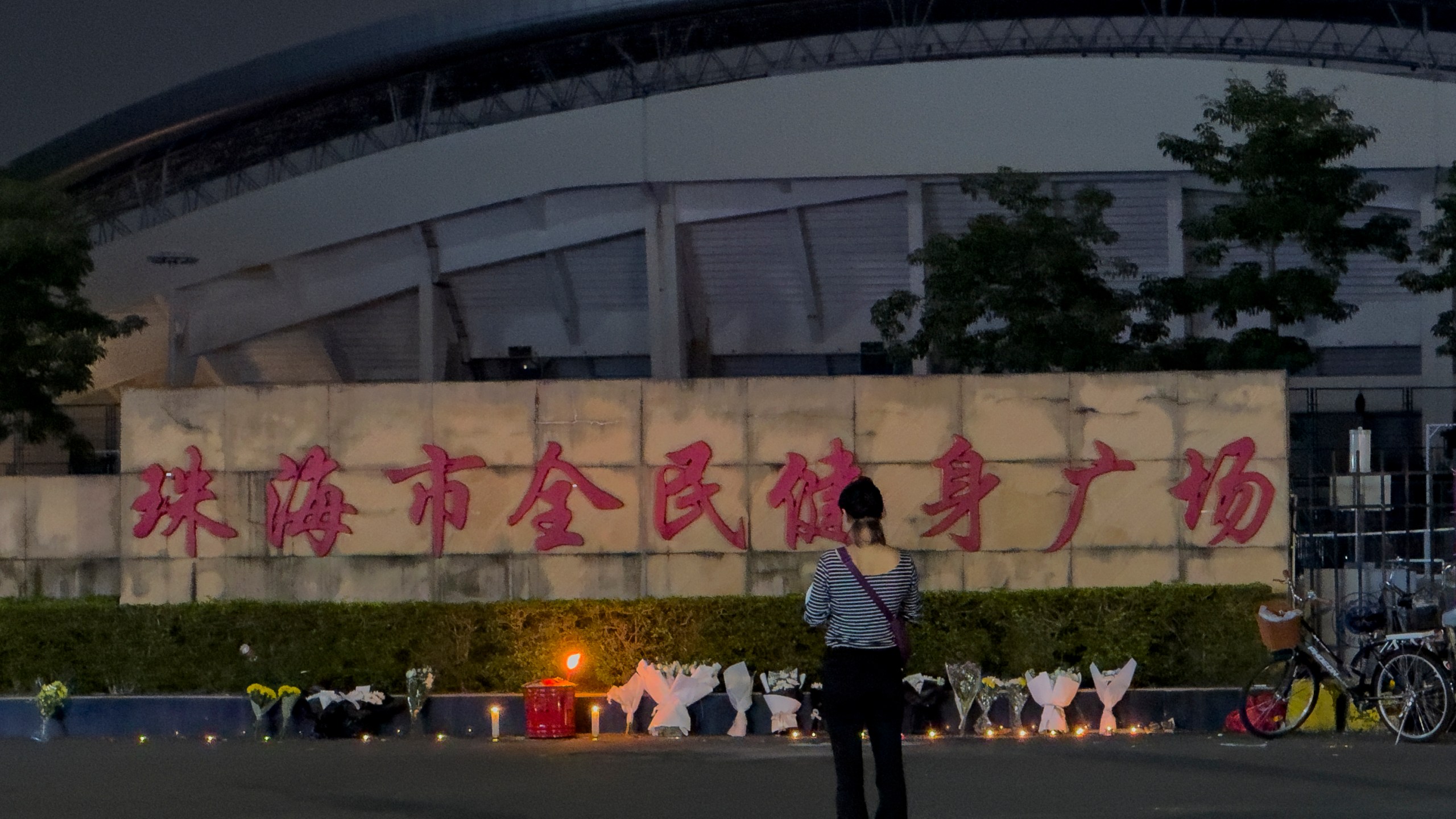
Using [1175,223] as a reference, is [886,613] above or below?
below

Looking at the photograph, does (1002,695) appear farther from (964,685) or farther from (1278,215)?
(1278,215)

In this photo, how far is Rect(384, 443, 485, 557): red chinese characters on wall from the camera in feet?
39.2

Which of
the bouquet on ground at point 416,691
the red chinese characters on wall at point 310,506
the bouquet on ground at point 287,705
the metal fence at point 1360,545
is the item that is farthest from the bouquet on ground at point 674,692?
the metal fence at point 1360,545

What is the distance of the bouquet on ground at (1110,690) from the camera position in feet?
34.9

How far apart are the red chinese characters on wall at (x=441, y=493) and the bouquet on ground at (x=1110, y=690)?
14.4 feet

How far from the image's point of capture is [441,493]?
11961 millimetres

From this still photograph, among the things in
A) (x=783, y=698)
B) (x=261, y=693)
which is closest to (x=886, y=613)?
(x=783, y=698)

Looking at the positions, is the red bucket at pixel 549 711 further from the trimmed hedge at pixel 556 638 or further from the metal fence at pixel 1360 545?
the metal fence at pixel 1360 545

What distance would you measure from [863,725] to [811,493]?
5579 mm

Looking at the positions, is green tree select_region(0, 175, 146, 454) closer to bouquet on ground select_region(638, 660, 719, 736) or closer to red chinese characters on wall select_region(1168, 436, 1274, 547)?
bouquet on ground select_region(638, 660, 719, 736)

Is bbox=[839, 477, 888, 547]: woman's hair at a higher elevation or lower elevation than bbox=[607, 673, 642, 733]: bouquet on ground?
higher

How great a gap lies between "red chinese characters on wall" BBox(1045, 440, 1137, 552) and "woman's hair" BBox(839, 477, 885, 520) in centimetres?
548

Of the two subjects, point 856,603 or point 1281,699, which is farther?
point 1281,699

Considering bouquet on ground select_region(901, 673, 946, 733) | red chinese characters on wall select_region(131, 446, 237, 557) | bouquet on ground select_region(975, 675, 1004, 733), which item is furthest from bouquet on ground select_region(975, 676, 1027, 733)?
red chinese characters on wall select_region(131, 446, 237, 557)
